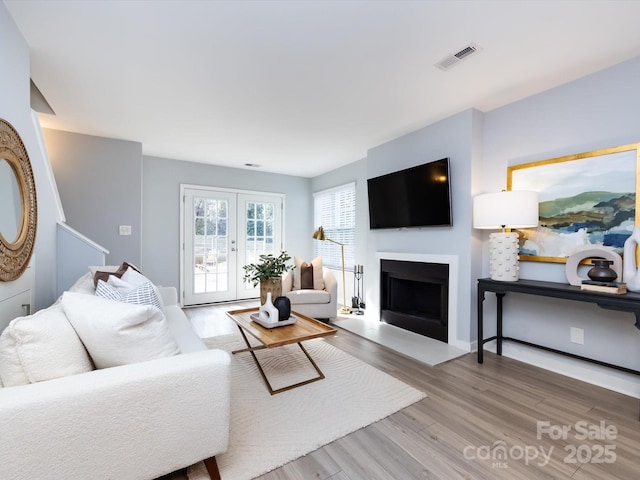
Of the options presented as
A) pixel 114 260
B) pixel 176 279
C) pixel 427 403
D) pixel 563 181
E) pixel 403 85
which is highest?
pixel 403 85

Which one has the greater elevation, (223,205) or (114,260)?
(223,205)

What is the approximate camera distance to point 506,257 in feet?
8.49

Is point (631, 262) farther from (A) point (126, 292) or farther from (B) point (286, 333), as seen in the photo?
(A) point (126, 292)

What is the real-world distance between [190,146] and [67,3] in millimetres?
2462

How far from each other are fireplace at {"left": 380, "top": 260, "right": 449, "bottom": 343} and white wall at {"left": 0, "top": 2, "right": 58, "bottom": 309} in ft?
11.1

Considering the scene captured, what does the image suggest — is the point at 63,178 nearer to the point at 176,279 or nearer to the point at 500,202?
the point at 176,279

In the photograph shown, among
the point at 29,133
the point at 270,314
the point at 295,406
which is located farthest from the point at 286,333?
the point at 29,133

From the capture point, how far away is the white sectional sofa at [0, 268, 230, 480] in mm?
981

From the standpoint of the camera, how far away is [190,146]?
4.09m

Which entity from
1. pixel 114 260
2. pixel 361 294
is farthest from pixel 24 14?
pixel 361 294

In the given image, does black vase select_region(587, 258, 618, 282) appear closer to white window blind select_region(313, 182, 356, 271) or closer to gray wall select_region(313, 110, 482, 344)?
gray wall select_region(313, 110, 482, 344)

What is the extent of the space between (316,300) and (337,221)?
1821mm

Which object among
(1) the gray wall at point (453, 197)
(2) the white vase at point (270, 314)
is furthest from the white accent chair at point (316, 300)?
(2) the white vase at point (270, 314)

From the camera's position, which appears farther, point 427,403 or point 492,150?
point 492,150
